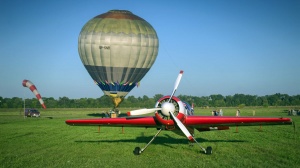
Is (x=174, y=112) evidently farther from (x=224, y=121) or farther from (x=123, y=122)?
(x=123, y=122)

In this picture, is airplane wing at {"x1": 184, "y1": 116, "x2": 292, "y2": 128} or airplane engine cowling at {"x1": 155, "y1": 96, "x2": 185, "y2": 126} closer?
airplane engine cowling at {"x1": 155, "y1": 96, "x2": 185, "y2": 126}

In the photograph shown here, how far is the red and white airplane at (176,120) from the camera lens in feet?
71.7

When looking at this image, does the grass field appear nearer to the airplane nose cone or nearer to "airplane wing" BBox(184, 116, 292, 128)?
"airplane wing" BBox(184, 116, 292, 128)

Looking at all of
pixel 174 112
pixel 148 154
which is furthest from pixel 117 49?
pixel 174 112

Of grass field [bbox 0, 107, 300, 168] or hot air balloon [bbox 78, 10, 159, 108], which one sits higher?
hot air balloon [bbox 78, 10, 159, 108]

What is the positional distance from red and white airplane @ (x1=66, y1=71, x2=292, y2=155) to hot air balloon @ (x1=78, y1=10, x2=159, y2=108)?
38662 mm

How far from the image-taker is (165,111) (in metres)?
21.7

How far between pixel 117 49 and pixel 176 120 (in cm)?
4291

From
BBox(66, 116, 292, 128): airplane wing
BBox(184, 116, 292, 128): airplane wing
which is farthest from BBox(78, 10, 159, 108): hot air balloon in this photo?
BBox(184, 116, 292, 128): airplane wing

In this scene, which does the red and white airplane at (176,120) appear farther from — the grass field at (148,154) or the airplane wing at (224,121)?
the grass field at (148,154)

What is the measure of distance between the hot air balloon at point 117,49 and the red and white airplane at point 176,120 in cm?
3866

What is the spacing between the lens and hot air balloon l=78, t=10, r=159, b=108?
63562 mm

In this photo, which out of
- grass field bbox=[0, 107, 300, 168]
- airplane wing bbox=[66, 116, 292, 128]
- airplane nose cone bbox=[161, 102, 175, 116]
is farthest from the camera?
airplane wing bbox=[66, 116, 292, 128]

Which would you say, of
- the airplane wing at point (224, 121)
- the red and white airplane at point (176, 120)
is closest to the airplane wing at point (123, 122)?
the red and white airplane at point (176, 120)
